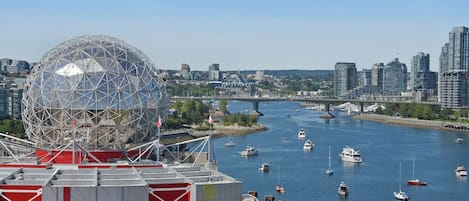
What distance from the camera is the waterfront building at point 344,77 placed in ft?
480

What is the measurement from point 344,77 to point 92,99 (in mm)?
133656

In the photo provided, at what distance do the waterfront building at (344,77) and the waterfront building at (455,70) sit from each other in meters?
17.5

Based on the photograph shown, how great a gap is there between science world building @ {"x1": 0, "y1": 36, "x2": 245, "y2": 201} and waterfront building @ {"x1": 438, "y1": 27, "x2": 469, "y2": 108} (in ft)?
254

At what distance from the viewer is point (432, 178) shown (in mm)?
34094

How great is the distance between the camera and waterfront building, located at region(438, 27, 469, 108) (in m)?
90.3

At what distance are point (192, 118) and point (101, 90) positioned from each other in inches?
1956

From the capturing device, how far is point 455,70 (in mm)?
104125

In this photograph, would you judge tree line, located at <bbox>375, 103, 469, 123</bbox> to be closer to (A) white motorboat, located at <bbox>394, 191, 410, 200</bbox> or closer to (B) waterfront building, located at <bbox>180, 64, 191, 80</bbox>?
(A) white motorboat, located at <bbox>394, 191, 410, 200</bbox>

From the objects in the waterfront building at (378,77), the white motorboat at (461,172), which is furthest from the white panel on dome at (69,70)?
the waterfront building at (378,77)

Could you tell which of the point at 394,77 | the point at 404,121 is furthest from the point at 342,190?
the point at 394,77

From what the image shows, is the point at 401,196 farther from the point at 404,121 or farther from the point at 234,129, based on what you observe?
the point at 404,121

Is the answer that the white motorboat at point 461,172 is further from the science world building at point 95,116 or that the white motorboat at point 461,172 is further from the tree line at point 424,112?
the tree line at point 424,112

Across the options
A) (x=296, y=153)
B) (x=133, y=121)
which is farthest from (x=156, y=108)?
(x=296, y=153)

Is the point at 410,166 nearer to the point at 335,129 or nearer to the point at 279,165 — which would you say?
the point at 279,165
